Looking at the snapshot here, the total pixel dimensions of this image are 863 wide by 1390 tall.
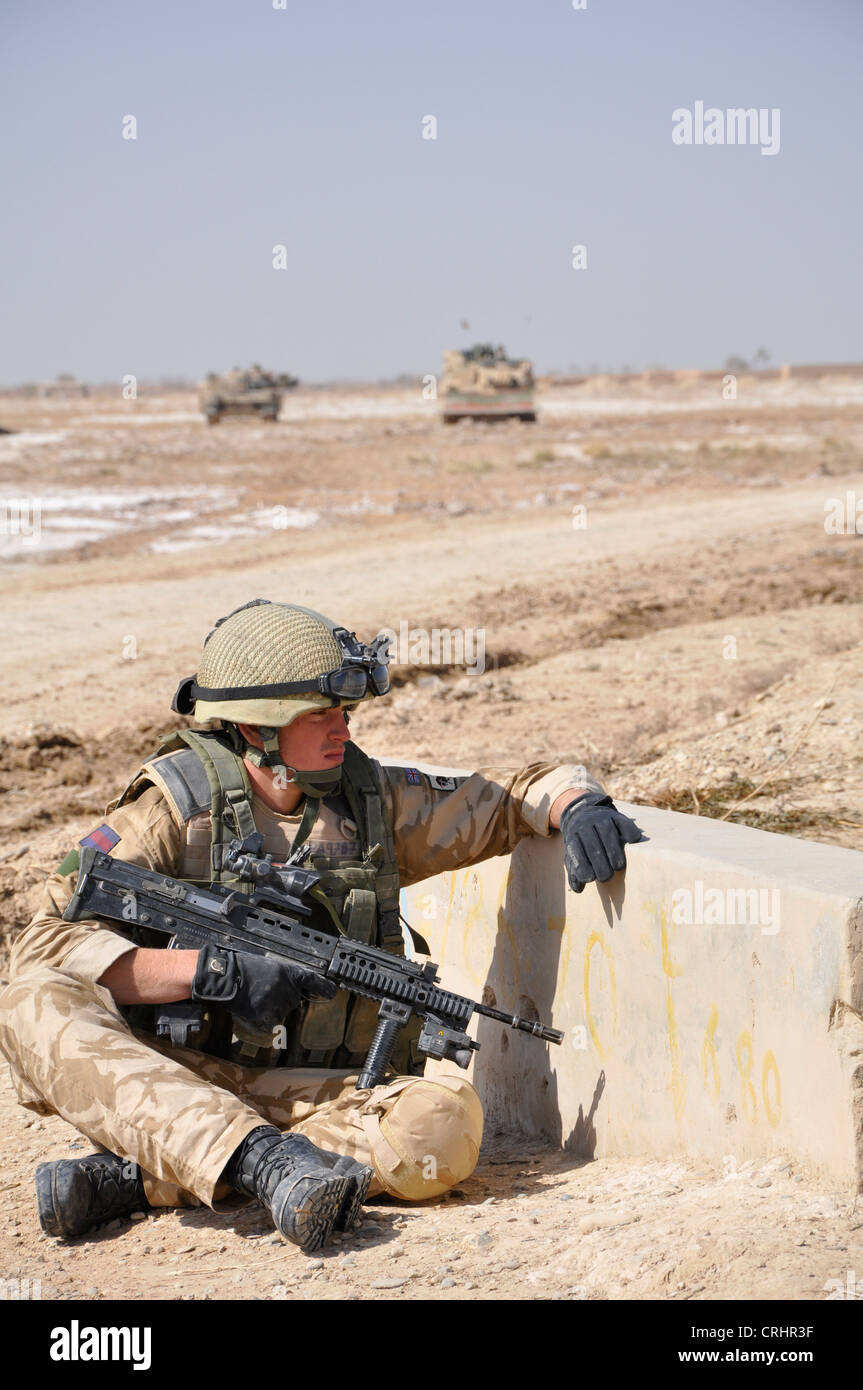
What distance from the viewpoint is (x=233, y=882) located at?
11.2ft

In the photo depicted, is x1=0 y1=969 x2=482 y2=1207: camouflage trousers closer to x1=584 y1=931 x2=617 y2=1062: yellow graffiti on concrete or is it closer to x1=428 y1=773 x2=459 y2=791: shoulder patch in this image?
Result: x1=584 y1=931 x2=617 y2=1062: yellow graffiti on concrete

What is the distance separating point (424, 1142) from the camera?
3.19 metres

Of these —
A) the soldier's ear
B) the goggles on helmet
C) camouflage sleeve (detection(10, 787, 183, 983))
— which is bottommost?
camouflage sleeve (detection(10, 787, 183, 983))

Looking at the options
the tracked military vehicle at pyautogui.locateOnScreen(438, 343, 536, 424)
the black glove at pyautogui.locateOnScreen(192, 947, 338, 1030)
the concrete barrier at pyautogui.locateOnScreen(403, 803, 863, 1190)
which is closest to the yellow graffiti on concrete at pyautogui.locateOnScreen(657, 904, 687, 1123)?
the concrete barrier at pyautogui.locateOnScreen(403, 803, 863, 1190)

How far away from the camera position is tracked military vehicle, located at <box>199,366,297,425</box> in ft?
137

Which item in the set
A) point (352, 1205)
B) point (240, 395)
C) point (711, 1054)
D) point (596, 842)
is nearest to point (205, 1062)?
point (352, 1205)

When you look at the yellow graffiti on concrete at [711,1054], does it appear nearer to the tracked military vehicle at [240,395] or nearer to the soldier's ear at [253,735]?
the soldier's ear at [253,735]

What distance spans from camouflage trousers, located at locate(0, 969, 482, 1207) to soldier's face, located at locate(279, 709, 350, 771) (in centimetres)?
73

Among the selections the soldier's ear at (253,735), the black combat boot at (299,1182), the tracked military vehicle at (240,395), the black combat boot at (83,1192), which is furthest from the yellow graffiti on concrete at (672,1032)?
the tracked military vehicle at (240,395)

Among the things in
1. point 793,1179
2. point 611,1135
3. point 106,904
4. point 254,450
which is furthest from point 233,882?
point 254,450

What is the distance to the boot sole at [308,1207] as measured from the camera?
2.79 meters

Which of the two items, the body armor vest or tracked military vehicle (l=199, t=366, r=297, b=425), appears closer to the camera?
the body armor vest

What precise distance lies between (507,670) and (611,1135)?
6.19 m

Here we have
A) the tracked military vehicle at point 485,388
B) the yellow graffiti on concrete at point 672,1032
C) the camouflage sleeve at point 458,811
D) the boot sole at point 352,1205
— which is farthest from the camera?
the tracked military vehicle at point 485,388
